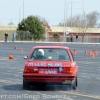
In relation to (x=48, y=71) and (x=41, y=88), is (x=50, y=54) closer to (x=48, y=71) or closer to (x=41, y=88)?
(x=48, y=71)

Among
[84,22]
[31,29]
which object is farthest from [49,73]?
[84,22]

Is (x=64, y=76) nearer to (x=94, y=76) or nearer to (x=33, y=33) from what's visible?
(x=94, y=76)

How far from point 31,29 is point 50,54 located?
71097mm

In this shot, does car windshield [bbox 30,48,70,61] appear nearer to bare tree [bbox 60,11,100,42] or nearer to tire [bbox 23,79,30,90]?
tire [bbox 23,79,30,90]

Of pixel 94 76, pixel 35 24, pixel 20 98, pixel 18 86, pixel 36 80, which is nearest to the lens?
pixel 20 98

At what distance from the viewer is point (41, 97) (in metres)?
12.6

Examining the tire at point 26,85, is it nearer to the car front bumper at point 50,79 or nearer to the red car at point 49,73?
the red car at point 49,73

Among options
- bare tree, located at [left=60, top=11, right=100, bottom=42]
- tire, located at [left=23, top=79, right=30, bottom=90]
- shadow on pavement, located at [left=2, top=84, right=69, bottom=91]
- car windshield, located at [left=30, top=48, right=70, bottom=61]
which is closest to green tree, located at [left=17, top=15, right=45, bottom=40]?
bare tree, located at [left=60, top=11, right=100, bottom=42]

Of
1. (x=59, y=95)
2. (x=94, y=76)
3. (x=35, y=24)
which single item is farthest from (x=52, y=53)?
(x=35, y=24)

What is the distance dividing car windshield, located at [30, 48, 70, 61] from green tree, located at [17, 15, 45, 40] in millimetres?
69237

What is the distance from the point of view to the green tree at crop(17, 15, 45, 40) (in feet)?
278

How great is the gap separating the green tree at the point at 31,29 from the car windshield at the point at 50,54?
69237mm

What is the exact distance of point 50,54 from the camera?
48.1 feet

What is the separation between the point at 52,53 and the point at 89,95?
88.8 inches
